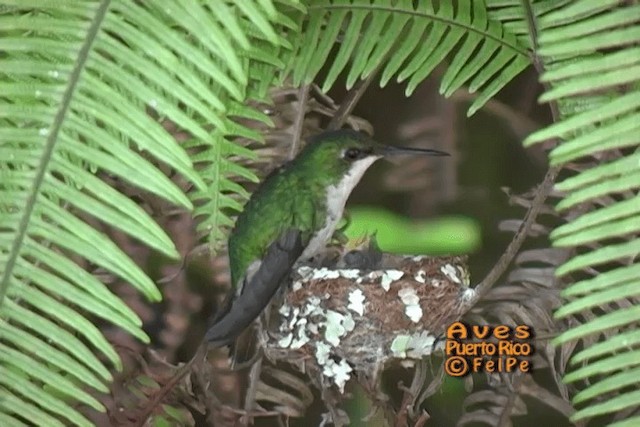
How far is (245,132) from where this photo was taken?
3.54ft

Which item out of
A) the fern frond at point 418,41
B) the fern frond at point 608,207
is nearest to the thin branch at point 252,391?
the fern frond at point 418,41

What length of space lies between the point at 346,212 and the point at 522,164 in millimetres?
364

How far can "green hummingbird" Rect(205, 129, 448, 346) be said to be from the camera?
1.25 m

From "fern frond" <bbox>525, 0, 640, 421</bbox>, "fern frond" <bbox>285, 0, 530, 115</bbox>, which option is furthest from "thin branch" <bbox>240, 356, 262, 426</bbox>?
"fern frond" <bbox>525, 0, 640, 421</bbox>

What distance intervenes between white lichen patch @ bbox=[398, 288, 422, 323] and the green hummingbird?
17 centimetres

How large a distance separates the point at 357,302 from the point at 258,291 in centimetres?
18

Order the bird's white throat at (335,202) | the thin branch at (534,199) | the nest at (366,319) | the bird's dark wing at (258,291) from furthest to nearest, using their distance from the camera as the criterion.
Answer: the bird's white throat at (335,202)
the nest at (366,319)
the bird's dark wing at (258,291)
the thin branch at (534,199)

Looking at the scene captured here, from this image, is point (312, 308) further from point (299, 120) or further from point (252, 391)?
point (299, 120)

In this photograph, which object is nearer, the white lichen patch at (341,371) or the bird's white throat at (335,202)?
the white lichen patch at (341,371)

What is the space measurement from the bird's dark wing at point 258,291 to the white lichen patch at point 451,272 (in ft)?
0.75

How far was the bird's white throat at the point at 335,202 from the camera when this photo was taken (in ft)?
4.29

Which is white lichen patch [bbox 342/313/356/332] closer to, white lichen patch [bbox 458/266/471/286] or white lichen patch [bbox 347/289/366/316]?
white lichen patch [bbox 347/289/366/316]

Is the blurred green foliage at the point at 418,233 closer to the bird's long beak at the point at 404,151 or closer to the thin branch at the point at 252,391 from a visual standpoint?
the bird's long beak at the point at 404,151

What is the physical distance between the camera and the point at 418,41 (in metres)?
1.04
